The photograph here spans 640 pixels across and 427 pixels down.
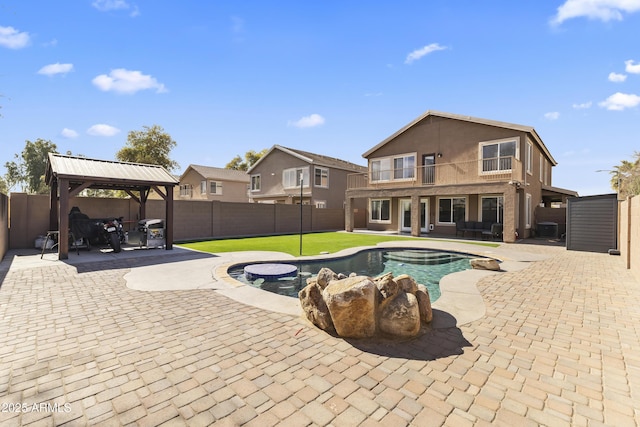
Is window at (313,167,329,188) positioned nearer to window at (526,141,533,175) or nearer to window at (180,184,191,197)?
window at (526,141,533,175)

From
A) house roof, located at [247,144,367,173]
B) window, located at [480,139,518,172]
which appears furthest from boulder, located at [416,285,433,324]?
house roof, located at [247,144,367,173]

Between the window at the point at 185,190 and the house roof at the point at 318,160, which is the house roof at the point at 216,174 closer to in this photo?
the window at the point at 185,190

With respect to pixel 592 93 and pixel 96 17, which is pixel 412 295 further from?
pixel 592 93

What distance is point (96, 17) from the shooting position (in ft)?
28.0

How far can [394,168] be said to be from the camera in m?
21.5

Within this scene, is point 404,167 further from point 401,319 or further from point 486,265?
point 401,319

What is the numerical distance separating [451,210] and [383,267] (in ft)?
37.8

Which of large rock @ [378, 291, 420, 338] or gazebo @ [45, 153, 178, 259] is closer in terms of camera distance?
large rock @ [378, 291, 420, 338]

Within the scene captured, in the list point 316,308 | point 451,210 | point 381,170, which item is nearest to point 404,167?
point 381,170

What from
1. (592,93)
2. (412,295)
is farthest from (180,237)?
(592,93)

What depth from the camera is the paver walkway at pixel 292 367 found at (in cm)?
241

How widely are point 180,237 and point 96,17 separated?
980 cm

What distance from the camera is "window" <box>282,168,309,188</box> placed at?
83.3 ft

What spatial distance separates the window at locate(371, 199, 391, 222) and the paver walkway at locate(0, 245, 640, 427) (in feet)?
56.1
